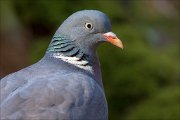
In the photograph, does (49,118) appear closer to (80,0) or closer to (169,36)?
(80,0)

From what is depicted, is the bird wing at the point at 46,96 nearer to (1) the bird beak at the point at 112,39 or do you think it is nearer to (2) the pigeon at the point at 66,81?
(2) the pigeon at the point at 66,81

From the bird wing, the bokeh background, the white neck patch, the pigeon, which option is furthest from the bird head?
the bokeh background

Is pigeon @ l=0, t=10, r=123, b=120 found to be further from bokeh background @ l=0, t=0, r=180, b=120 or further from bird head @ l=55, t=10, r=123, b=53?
bokeh background @ l=0, t=0, r=180, b=120

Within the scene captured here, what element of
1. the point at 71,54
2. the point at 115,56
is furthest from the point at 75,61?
the point at 115,56

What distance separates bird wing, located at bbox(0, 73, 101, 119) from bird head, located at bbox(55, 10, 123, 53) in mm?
456

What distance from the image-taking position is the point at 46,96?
4500 mm

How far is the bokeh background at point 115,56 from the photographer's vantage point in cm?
1067

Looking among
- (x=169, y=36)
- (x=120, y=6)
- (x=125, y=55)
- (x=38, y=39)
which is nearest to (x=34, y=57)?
(x=38, y=39)

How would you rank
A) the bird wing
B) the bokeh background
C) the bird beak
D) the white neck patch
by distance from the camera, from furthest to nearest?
the bokeh background
the bird beak
the white neck patch
the bird wing

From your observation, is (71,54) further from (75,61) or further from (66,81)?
(66,81)

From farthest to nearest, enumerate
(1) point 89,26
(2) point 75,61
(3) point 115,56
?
1. (3) point 115,56
2. (1) point 89,26
3. (2) point 75,61

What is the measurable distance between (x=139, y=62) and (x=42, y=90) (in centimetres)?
671

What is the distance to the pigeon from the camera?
4.42m

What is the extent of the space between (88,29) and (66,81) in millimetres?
693
